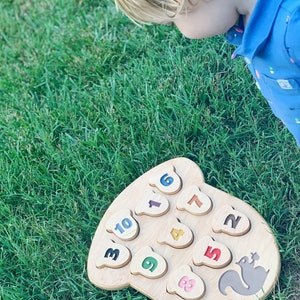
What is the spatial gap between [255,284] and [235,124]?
1.70ft

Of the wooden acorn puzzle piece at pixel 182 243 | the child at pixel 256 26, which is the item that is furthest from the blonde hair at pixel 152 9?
the wooden acorn puzzle piece at pixel 182 243

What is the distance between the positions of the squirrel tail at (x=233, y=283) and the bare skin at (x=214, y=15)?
1.80ft

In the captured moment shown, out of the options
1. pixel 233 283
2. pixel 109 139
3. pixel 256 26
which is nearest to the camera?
pixel 256 26

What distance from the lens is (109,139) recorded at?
6.15 ft

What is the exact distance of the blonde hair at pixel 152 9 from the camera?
1.29 m

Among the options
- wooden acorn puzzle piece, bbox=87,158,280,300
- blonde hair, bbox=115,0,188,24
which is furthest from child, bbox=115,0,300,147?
wooden acorn puzzle piece, bbox=87,158,280,300

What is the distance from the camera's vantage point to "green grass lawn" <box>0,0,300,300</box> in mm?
1634

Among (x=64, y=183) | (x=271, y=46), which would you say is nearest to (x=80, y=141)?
(x=64, y=183)

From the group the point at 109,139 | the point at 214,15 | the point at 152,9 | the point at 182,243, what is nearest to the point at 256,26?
the point at 214,15

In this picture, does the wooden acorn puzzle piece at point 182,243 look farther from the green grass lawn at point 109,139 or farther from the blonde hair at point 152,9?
the blonde hair at point 152,9

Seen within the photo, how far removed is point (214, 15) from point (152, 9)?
128mm

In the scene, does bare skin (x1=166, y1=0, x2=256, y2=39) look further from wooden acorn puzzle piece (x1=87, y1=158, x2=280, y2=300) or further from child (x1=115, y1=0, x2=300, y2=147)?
wooden acorn puzzle piece (x1=87, y1=158, x2=280, y2=300)

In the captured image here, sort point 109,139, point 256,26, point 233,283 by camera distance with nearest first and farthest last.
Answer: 1. point 256,26
2. point 233,283
3. point 109,139

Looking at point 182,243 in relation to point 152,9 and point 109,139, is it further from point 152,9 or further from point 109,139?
point 152,9
